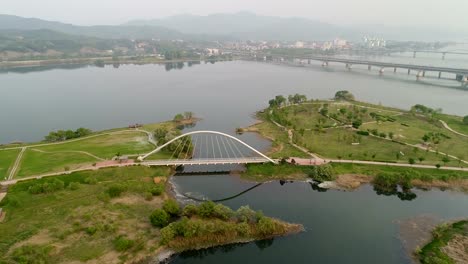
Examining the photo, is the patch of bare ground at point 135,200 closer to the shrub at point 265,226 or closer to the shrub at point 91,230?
the shrub at point 91,230

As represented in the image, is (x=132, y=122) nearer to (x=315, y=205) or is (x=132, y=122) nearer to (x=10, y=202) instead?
(x=10, y=202)

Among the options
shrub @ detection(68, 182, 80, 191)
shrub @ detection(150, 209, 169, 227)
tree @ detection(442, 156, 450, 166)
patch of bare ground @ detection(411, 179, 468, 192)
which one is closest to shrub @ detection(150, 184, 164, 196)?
shrub @ detection(150, 209, 169, 227)

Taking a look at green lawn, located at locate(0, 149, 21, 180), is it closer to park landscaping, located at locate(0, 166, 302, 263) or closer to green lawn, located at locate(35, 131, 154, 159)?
green lawn, located at locate(35, 131, 154, 159)

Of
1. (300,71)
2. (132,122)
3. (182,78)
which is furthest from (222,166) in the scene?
(300,71)

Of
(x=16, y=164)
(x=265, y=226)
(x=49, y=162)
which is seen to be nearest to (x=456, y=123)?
(x=265, y=226)

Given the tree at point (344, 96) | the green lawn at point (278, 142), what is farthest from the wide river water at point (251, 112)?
the tree at point (344, 96)

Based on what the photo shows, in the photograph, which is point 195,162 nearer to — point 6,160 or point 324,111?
point 6,160
